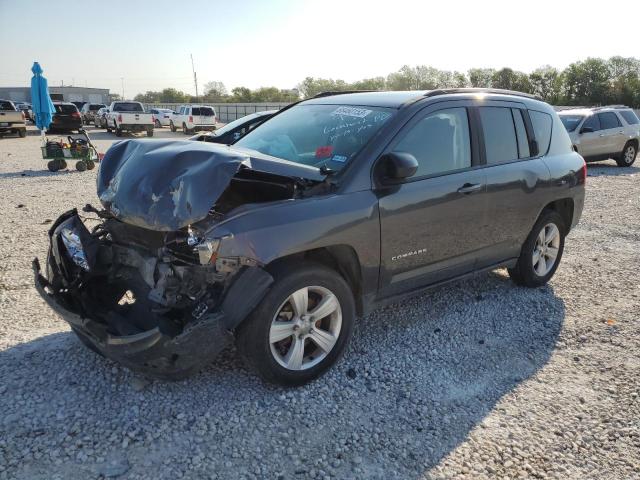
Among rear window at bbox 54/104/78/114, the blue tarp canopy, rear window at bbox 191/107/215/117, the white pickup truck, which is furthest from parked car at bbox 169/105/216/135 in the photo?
the blue tarp canopy

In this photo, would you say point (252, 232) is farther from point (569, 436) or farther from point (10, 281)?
point (10, 281)

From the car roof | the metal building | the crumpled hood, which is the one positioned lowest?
the crumpled hood

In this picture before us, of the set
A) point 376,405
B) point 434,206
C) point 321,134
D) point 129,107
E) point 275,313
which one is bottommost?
point 376,405

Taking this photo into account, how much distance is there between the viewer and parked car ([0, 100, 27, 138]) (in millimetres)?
23984

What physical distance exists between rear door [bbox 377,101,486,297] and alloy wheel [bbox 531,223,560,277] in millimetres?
1094

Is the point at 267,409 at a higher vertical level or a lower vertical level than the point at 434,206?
Result: lower

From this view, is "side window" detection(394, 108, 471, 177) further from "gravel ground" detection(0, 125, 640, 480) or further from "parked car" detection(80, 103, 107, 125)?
"parked car" detection(80, 103, 107, 125)

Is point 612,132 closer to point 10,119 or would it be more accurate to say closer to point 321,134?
point 321,134

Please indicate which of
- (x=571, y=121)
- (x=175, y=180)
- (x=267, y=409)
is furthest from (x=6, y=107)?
(x=267, y=409)

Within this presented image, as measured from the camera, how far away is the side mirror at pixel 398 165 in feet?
11.0

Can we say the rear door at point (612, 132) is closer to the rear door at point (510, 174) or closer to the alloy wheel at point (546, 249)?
the alloy wheel at point (546, 249)

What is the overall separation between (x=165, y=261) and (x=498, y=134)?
3102mm

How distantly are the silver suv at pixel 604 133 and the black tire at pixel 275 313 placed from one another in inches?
529

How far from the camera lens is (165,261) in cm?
300
